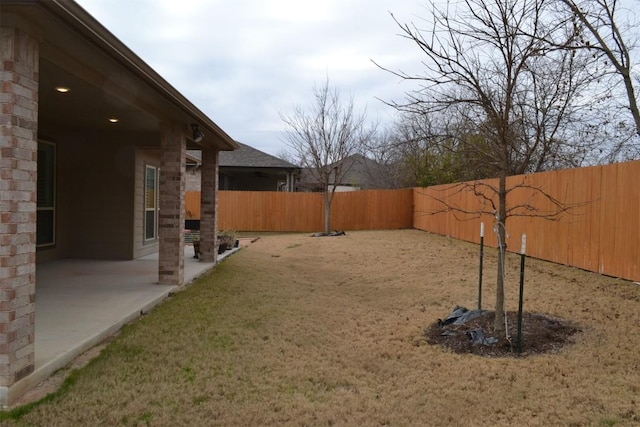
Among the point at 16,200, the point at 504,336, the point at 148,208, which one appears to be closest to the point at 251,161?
the point at 148,208

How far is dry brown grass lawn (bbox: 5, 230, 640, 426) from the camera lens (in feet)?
11.3

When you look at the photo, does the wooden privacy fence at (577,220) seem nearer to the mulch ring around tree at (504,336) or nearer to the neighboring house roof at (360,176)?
the mulch ring around tree at (504,336)

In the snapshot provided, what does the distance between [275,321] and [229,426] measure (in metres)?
2.82

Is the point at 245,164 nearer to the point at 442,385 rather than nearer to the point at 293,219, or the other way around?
the point at 293,219

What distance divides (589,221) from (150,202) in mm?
9284

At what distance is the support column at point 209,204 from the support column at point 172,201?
265 centimetres

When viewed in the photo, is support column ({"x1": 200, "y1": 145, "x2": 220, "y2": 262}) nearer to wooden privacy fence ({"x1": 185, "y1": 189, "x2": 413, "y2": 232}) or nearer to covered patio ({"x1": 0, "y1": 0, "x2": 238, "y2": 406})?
covered patio ({"x1": 0, "y1": 0, "x2": 238, "y2": 406})

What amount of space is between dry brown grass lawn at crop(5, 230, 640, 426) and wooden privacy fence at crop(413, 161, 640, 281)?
1.82ft

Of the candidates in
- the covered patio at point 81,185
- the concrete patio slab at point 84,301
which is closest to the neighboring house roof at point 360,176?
the covered patio at point 81,185

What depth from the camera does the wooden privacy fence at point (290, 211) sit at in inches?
928

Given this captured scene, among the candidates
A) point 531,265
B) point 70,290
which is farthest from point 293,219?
point 70,290

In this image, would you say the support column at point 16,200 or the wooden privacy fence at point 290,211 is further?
the wooden privacy fence at point 290,211

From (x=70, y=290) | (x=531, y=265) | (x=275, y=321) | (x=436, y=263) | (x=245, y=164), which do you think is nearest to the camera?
(x=275, y=321)

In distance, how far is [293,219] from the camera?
23703 millimetres
